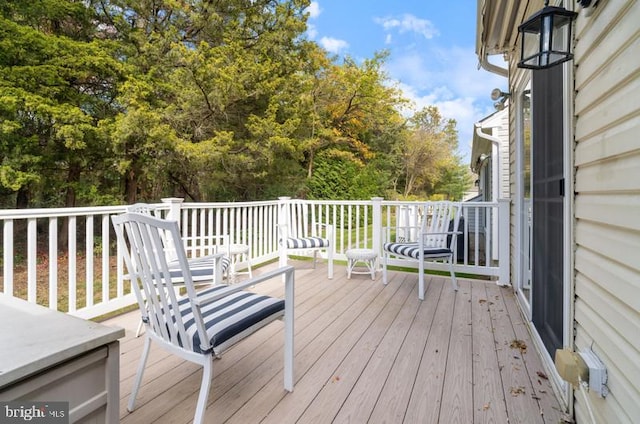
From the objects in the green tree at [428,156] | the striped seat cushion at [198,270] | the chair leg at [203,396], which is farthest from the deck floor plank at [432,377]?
the green tree at [428,156]

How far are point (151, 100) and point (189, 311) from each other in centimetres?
765

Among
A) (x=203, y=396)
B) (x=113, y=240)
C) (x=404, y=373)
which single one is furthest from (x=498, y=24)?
(x=113, y=240)

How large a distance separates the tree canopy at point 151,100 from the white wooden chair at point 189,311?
6.28m

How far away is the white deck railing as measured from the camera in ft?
7.91

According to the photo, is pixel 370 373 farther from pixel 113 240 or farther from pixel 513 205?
pixel 113 240

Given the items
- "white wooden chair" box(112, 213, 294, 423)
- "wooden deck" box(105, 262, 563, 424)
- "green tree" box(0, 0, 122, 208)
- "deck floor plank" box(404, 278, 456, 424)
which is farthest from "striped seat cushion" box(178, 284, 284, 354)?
"green tree" box(0, 0, 122, 208)

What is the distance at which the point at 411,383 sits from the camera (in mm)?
1922

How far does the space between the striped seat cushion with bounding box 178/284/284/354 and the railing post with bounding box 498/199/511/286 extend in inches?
130

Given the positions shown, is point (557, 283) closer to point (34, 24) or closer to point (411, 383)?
point (411, 383)

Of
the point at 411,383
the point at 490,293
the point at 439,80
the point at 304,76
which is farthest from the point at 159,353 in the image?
the point at 439,80

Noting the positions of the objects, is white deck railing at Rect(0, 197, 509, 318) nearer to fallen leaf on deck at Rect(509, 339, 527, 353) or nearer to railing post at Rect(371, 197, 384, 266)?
railing post at Rect(371, 197, 384, 266)

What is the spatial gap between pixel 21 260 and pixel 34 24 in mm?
5086

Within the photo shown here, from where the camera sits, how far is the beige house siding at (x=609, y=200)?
42.6 inches

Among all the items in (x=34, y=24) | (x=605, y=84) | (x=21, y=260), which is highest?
(x=34, y=24)
